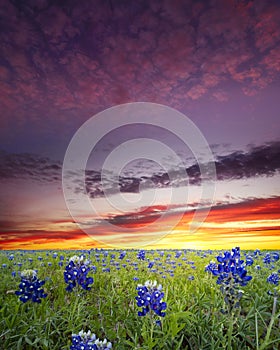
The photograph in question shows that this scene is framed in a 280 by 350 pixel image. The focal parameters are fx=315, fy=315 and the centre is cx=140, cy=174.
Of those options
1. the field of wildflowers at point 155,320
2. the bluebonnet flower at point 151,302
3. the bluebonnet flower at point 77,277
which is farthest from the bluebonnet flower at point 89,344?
the bluebonnet flower at point 77,277

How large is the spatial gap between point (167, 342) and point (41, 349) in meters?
1.54

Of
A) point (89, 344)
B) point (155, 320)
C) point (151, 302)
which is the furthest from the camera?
point (155, 320)

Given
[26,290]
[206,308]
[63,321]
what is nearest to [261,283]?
[206,308]

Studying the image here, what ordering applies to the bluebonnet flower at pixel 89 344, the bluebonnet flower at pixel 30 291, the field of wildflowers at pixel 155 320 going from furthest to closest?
the bluebonnet flower at pixel 30 291
the field of wildflowers at pixel 155 320
the bluebonnet flower at pixel 89 344

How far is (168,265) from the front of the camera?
9328mm

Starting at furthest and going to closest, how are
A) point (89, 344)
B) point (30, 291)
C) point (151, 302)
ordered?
point (30, 291), point (151, 302), point (89, 344)

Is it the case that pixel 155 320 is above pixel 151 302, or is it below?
below

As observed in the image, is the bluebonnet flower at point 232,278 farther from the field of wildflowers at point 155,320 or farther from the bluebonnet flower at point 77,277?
the bluebonnet flower at point 77,277

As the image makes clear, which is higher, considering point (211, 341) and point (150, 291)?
point (150, 291)

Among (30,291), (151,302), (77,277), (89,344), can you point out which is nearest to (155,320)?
(151,302)

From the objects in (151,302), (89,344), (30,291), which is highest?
(151,302)

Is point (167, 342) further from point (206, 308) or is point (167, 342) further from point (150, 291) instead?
point (206, 308)

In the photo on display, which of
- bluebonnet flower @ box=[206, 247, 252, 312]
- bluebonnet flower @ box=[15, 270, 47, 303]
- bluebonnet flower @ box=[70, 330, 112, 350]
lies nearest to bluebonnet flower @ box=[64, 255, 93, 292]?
bluebonnet flower @ box=[15, 270, 47, 303]

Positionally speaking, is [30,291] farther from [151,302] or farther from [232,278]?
[232,278]
